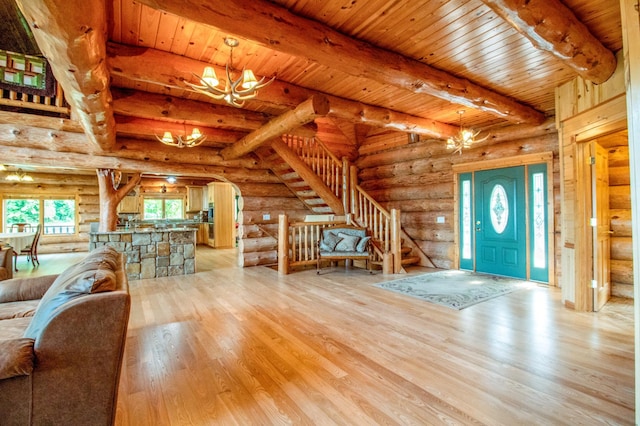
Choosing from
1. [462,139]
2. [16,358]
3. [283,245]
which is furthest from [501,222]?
[16,358]

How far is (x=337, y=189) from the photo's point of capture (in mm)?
6965

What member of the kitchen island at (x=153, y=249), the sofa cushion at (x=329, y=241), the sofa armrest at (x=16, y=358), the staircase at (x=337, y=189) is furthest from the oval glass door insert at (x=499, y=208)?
the sofa armrest at (x=16, y=358)

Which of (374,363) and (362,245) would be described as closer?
(374,363)

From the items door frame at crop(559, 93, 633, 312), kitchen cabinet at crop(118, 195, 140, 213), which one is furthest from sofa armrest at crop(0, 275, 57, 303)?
kitchen cabinet at crop(118, 195, 140, 213)

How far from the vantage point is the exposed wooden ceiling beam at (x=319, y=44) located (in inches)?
85.5

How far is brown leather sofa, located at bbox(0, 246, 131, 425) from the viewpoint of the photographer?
1.39 m

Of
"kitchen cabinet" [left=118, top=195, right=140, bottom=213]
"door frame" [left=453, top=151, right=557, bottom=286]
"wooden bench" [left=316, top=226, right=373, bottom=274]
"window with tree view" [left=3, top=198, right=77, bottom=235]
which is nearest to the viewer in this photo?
"door frame" [left=453, top=151, right=557, bottom=286]

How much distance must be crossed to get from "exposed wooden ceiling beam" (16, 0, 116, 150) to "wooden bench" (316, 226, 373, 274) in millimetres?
4183

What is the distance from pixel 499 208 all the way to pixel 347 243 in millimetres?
2932

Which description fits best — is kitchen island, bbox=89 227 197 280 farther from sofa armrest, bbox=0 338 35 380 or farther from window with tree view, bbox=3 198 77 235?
window with tree view, bbox=3 198 77 235

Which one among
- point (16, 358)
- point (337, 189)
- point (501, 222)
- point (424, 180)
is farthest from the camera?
point (337, 189)

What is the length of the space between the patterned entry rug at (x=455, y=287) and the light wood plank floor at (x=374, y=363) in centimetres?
27

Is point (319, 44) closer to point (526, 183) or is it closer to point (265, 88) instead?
point (265, 88)

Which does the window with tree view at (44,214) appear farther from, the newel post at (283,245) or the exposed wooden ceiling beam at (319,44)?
the exposed wooden ceiling beam at (319,44)
